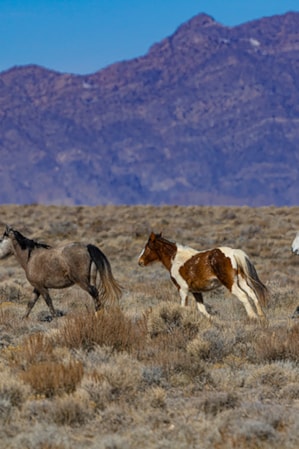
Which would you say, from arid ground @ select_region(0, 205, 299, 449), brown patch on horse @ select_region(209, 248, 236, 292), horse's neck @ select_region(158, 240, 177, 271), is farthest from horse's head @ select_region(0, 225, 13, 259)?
brown patch on horse @ select_region(209, 248, 236, 292)

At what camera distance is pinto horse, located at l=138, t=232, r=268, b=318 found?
13383 millimetres

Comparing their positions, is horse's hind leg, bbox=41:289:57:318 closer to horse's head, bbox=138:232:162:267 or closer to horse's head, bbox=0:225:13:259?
horse's head, bbox=0:225:13:259

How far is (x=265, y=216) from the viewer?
43719mm

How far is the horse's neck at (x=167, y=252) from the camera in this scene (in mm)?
14656

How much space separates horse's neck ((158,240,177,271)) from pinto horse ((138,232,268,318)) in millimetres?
414

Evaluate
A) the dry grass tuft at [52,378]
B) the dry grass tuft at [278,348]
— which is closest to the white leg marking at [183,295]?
the dry grass tuft at [278,348]

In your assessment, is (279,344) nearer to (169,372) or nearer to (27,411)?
(169,372)

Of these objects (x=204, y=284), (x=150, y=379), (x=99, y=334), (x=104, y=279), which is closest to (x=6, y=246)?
(x=104, y=279)

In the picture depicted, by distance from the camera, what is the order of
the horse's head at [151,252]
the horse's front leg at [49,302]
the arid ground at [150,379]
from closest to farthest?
1. the arid ground at [150,379]
2. the horse's front leg at [49,302]
3. the horse's head at [151,252]

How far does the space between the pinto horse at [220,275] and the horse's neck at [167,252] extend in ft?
1.36

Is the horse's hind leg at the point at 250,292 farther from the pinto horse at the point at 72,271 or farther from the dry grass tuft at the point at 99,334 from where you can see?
the dry grass tuft at the point at 99,334

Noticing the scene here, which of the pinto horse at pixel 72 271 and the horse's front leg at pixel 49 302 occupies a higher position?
the pinto horse at pixel 72 271

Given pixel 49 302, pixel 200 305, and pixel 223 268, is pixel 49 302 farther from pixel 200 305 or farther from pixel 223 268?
pixel 223 268

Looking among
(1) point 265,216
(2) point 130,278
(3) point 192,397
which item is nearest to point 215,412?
(3) point 192,397
